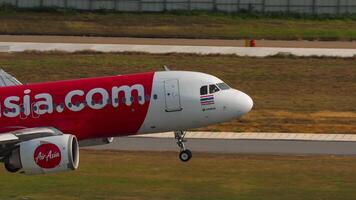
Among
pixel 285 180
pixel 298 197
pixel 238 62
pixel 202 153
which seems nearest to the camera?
pixel 298 197

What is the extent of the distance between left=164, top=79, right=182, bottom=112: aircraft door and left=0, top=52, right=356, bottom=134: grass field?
38.2 ft

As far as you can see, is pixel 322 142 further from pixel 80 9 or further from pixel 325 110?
pixel 80 9

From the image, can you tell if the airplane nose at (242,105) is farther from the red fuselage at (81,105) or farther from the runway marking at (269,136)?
the runway marking at (269,136)

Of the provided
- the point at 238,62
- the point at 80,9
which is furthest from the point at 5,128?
the point at 80,9

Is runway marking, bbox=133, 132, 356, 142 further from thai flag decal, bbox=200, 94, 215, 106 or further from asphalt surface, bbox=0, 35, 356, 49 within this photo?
asphalt surface, bbox=0, 35, 356, 49

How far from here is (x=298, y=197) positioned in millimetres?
34219

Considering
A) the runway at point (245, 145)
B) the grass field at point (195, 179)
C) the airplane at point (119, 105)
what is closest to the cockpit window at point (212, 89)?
the airplane at point (119, 105)

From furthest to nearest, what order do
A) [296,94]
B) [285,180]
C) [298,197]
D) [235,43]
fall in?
[235,43] → [296,94] → [285,180] → [298,197]

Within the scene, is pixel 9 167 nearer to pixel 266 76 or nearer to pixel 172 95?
pixel 172 95

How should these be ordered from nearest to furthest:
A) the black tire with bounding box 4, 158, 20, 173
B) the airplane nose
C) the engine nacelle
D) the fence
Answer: the engine nacelle
the black tire with bounding box 4, 158, 20, 173
the airplane nose
the fence

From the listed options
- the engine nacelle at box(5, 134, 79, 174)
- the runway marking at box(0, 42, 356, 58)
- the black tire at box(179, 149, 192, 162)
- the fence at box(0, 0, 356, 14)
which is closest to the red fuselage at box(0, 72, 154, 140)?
the black tire at box(179, 149, 192, 162)

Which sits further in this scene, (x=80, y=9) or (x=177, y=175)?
(x=80, y=9)

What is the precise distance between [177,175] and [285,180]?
13.3 feet

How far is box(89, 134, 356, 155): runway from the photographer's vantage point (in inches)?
1746
